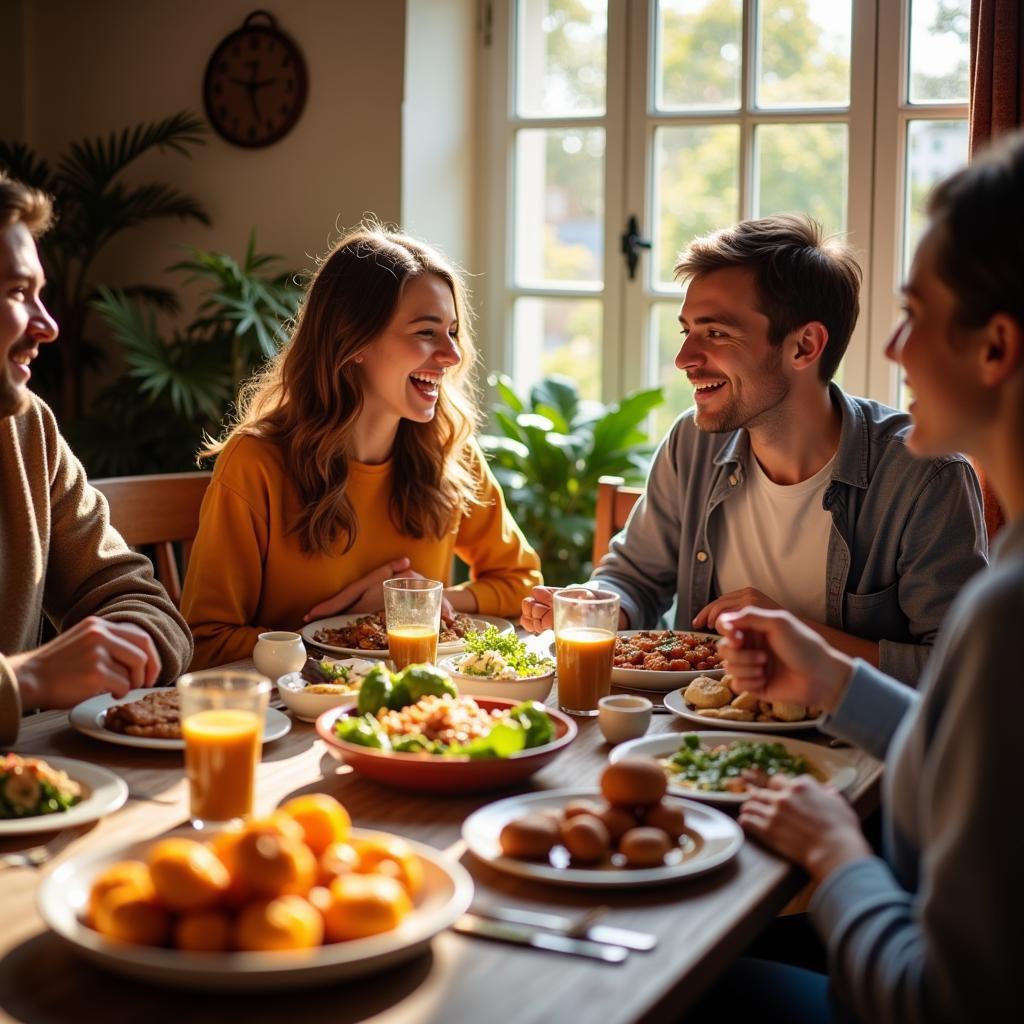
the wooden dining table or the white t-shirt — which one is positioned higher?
the white t-shirt

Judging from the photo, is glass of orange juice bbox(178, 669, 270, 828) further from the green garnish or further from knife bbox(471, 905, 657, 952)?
the green garnish

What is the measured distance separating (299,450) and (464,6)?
223 cm

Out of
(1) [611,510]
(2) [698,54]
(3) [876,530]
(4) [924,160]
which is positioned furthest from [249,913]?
(2) [698,54]

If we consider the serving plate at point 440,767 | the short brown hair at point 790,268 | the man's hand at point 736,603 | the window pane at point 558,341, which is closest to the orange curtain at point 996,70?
the short brown hair at point 790,268

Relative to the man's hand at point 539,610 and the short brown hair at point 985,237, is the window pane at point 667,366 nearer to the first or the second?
the man's hand at point 539,610

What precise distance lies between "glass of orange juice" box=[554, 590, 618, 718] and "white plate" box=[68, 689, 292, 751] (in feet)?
1.28

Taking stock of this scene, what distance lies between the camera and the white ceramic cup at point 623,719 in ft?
5.51

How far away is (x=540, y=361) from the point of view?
14.0 ft

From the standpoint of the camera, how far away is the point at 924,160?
3.48 m

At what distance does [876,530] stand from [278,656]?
1030 millimetres

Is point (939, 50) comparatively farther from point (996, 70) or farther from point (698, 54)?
point (698, 54)

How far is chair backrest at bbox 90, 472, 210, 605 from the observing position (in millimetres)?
2545

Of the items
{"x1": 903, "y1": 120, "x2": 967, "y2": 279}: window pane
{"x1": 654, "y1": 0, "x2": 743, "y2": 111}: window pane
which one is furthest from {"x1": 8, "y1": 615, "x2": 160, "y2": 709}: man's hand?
{"x1": 654, "y1": 0, "x2": 743, "y2": 111}: window pane

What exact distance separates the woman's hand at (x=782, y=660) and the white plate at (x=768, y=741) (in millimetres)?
70
